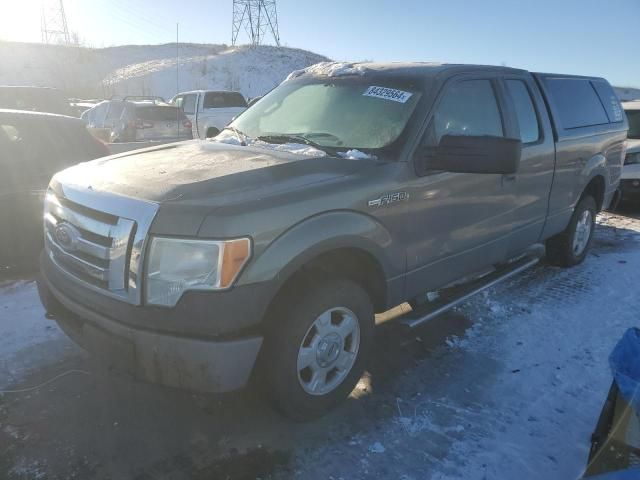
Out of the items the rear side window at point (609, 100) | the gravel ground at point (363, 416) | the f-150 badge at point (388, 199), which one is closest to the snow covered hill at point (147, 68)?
the rear side window at point (609, 100)

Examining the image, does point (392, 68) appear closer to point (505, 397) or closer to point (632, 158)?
point (505, 397)

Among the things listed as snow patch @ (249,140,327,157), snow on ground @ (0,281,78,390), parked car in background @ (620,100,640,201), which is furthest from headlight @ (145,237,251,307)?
parked car in background @ (620,100,640,201)

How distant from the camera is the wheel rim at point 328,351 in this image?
272 centimetres

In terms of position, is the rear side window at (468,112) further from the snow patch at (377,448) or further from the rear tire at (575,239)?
the rear tire at (575,239)

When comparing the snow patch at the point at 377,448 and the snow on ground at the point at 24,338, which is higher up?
the snow patch at the point at 377,448

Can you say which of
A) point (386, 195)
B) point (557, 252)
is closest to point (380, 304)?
point (386, 195)

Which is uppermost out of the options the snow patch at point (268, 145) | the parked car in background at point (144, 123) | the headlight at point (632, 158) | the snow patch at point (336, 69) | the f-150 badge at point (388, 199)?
the snow patch at point (336, 69)

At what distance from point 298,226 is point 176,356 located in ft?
2.71

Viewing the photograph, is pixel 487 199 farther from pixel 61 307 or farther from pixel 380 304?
pixel 61 307

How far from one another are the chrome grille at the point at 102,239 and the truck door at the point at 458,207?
1.58m

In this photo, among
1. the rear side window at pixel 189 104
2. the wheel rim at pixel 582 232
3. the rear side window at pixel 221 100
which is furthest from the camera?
the rear side window at pixel 189 104

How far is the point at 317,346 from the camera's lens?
2752 millimetres

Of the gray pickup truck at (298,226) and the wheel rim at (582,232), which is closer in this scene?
the gray pickup truck at (298,226)

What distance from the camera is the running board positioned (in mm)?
3400
